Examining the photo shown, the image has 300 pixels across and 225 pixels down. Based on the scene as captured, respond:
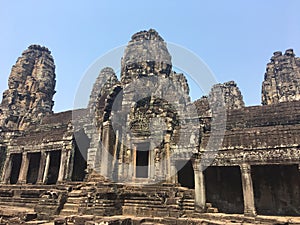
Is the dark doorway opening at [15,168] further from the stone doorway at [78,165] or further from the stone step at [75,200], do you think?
the stone step at [75,200]

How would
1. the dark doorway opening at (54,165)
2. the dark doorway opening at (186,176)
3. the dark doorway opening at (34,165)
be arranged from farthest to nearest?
the dark doorway opening at (34,165) < the dark doorway opening at (54,165) < the dark doorway opening at (186,176)

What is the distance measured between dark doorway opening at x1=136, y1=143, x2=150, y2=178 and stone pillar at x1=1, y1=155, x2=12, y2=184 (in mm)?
11884

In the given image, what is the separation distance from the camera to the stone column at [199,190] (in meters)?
11.7

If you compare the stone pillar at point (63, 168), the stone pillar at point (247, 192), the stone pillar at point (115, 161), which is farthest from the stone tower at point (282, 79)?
the stone pillar at point (63, 168)

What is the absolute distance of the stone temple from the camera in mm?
11039

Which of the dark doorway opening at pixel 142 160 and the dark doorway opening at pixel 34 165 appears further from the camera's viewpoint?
the dark doorway opening at pixel 34 165

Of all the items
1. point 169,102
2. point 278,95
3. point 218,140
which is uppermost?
point 278,95

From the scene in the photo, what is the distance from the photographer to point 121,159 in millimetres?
14273

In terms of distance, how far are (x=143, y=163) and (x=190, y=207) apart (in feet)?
15.6

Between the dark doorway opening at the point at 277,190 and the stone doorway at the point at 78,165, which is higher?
the stone doorway at the point at 78,165

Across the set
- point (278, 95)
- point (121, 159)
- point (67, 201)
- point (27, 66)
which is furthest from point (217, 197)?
point (27, 66)

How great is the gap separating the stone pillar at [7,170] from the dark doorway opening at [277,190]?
61.7 ft

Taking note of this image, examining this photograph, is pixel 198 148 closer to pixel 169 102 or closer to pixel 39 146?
pixel 169 102

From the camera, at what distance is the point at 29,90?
94.9 ft
